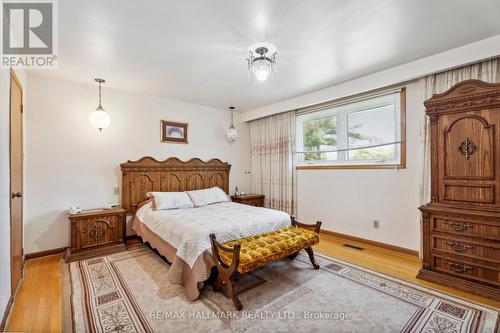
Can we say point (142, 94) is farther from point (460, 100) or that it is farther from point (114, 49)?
point (460, 100)

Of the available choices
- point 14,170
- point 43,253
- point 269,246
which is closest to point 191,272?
point 269,246

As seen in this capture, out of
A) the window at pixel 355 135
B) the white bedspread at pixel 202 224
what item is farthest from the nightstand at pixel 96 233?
the window at pixel 355 135

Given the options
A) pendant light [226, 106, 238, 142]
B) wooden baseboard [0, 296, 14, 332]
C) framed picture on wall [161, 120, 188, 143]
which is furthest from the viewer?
pendant light [226, 106, 238, 142]

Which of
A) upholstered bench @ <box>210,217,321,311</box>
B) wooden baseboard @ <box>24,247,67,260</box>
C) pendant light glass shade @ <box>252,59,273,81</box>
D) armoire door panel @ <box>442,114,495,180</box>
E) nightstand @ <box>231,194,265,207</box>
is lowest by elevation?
wooden baseboard @ <box>24,247,67,260</box>

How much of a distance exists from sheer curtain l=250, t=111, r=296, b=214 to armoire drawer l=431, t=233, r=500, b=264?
96.2 inches

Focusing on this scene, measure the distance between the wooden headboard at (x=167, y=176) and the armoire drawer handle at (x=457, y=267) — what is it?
3716 mm

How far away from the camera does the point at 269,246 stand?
239cm

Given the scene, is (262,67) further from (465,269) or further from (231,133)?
(465,269)

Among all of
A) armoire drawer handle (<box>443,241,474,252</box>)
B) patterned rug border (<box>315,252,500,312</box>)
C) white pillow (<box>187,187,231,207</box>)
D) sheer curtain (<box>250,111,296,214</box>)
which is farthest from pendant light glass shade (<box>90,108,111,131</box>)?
armoire drawer handle (<box>443,241,474,252</box>)

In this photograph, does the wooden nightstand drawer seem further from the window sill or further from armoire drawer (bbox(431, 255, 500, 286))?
armoire drawer (bbox(431, 255, 500, 286))

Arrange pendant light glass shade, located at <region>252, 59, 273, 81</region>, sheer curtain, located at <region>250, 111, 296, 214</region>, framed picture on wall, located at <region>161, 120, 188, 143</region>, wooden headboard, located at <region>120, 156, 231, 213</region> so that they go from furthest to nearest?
sheer curtain, located at <region>250, 111, 296, 214</region> → framed picture on wall, located at <region>161, 120, 188, 143</region> → wooden headboard, located at <region>120, 156, 231, 213</region> → pendant light glass shade, located at <region>252, 59, 273, 81</region>

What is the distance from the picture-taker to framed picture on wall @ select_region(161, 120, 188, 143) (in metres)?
4.36

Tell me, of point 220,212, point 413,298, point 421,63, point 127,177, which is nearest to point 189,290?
point 220,212

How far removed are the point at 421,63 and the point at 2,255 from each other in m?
4.54
